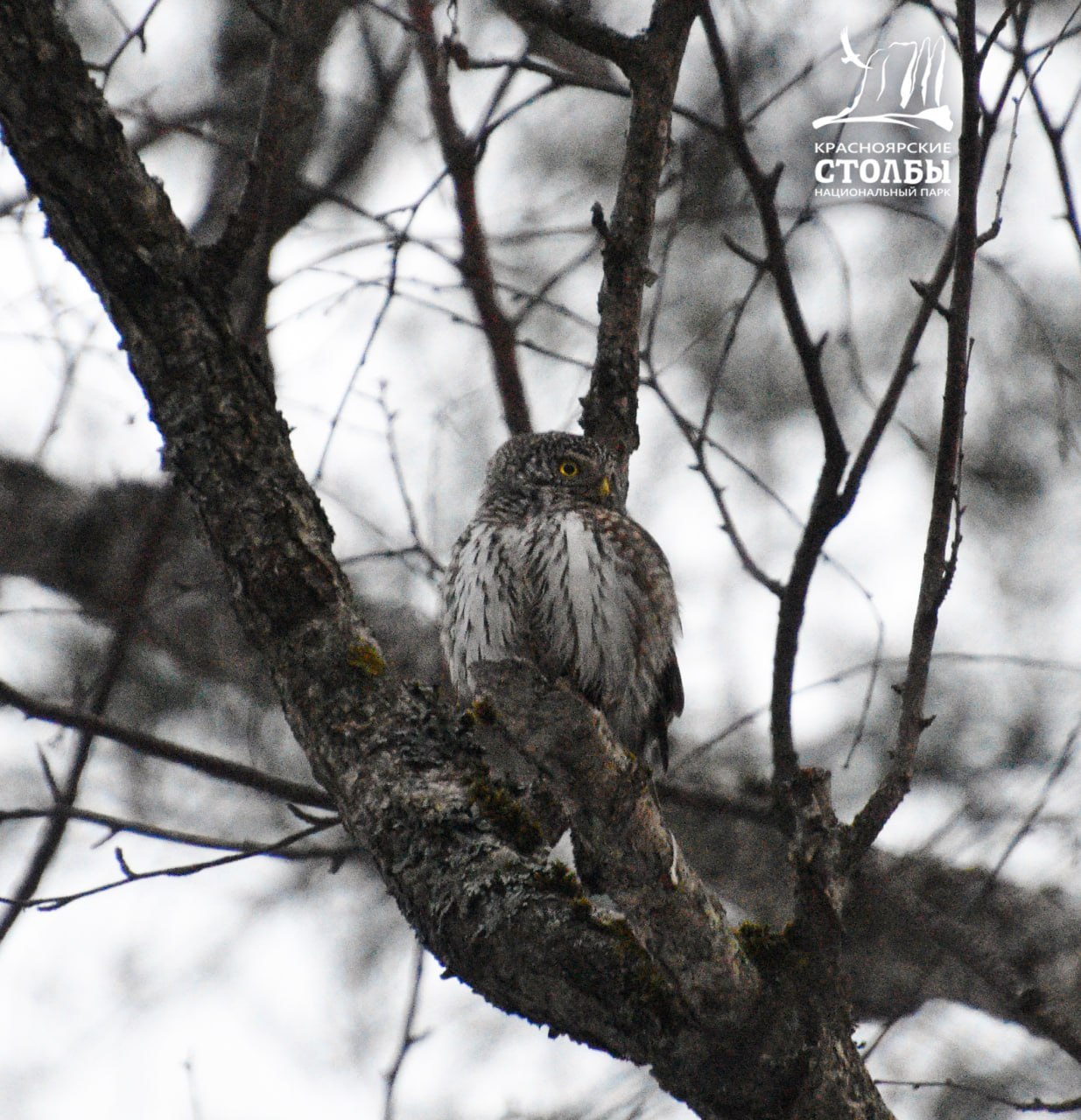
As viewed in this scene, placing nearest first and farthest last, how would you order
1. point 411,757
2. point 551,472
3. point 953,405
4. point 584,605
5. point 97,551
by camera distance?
point 953,405 < point 411,757 < point 584,605 < point 551,472 < point 97,551

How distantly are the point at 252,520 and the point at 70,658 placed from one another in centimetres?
326

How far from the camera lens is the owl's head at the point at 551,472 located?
4227mm

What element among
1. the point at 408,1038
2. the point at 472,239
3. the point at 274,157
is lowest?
the point at 408,1038

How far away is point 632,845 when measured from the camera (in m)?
2.19

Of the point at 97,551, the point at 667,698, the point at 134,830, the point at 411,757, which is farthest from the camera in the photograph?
the point at 97,551

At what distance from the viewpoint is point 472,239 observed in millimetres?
4789

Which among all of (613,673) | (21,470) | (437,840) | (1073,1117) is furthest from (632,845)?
(21,470)

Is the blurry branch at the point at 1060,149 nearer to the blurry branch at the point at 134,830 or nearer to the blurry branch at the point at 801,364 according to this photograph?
the blurry branch at the point at 801,364

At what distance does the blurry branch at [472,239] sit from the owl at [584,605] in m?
0.62

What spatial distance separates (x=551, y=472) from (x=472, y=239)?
3.08ft

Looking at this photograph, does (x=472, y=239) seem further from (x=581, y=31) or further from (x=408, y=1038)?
(x=408, y=1038)

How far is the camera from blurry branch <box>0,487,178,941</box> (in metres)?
3.34

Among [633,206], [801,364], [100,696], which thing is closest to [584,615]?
[801,364]

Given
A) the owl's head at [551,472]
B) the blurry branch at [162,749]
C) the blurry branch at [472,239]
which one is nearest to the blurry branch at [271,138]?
the blurry branch at [472,239]
